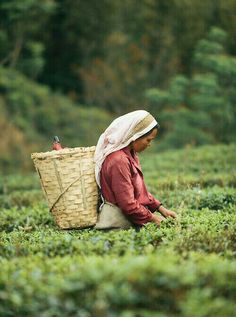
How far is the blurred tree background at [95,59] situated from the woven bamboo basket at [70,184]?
50.3ft

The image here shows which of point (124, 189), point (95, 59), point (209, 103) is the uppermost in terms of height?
point (95, 59)

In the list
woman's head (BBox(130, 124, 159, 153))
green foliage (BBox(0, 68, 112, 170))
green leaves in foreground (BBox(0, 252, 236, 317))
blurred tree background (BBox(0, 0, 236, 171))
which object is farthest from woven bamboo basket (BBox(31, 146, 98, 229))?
blurred tree background (BBox(0, 0, 236, 171))

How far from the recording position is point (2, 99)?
23.0 m

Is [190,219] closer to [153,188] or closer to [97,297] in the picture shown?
[97,297]

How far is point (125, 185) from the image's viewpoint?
5.84 metres

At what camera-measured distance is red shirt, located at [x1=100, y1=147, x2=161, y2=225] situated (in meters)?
5.84

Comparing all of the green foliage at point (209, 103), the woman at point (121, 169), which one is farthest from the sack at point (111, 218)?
the green foliage at point (209, 103)

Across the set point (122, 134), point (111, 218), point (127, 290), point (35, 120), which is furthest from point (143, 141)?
point (35, 120)

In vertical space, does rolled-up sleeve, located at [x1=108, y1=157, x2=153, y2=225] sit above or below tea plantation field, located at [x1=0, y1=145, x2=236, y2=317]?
above

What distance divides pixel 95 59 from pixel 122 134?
73.9ft

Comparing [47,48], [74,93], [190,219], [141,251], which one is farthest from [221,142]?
[141,251]

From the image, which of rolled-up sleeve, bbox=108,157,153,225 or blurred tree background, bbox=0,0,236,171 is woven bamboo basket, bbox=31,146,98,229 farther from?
blurred tree background, bbox=0,0,236,171

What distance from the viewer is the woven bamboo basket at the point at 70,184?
586cm

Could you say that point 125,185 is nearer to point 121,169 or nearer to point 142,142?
point 121,169
